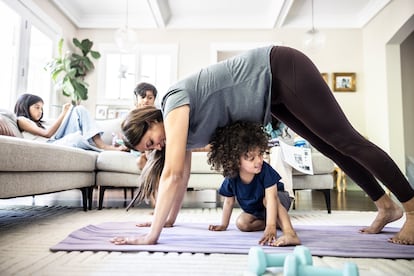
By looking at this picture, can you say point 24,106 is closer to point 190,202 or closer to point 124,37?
point 190,202

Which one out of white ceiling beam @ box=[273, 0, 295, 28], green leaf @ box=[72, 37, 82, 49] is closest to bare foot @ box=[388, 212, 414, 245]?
white ceiling beam @ box=[273, 0, 295, 28]

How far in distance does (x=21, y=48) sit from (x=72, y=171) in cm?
258

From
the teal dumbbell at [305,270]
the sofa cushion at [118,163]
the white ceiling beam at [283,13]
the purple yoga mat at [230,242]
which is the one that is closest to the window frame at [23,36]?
the sofa cushion at [118,163]

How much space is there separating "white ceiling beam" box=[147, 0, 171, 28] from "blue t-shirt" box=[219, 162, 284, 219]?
3.47 m

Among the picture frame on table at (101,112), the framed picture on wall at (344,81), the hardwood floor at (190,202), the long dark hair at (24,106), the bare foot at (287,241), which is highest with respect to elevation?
the framed picture on wall at (344,81)

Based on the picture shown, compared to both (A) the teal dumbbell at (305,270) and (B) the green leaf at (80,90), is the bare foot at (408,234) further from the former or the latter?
(B) the green leaf at (80,90)

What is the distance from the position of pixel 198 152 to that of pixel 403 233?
1552 millimetres

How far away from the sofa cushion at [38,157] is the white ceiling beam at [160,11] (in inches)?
112

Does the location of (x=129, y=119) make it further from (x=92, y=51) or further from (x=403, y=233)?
(x=92, y=51)

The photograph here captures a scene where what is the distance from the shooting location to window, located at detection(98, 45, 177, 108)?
517 cm

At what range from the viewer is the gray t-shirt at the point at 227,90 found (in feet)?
3.84

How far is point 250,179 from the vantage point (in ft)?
4.73

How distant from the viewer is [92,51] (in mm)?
4965

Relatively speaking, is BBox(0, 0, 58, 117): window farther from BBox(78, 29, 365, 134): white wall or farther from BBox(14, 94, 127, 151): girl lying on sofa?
BBox(14, 94, 127, 151): girl lying on sofa
